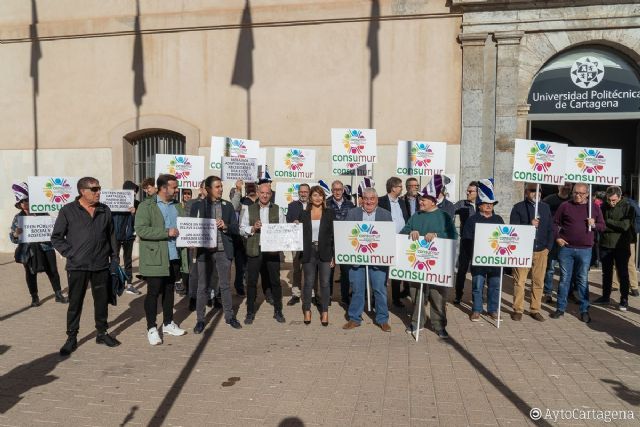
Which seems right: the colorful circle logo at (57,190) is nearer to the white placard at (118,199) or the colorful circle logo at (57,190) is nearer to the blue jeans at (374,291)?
the white placard at (118,199)

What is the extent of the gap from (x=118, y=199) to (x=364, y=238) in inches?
198

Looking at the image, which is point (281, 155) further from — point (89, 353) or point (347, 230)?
point (89, 353)

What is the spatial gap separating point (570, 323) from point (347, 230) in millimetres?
3483

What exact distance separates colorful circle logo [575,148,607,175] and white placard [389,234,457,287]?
3.07 metres

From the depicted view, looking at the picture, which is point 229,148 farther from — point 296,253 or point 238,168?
point 296,253

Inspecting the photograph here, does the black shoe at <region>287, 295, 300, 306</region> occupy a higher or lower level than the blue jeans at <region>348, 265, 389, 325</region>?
lower

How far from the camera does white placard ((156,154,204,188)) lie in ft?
30.5

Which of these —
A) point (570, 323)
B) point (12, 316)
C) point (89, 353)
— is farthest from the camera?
point (12, 316)

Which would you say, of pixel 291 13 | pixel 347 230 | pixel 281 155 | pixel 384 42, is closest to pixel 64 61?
pixel 291 13

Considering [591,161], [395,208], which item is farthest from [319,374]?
[591,161]

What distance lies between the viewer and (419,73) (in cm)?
1112

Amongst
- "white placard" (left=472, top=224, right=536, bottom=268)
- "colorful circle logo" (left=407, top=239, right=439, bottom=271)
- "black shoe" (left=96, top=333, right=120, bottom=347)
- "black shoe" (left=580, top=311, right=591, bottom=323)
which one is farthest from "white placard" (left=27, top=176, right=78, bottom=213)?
"black shoe" (left=580, top=311, right=591, bottom=323)

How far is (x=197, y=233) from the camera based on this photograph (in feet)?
20.4

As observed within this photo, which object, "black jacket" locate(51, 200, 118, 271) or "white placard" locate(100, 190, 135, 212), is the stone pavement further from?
"white placard" locate(100, 190, 135, 212)
